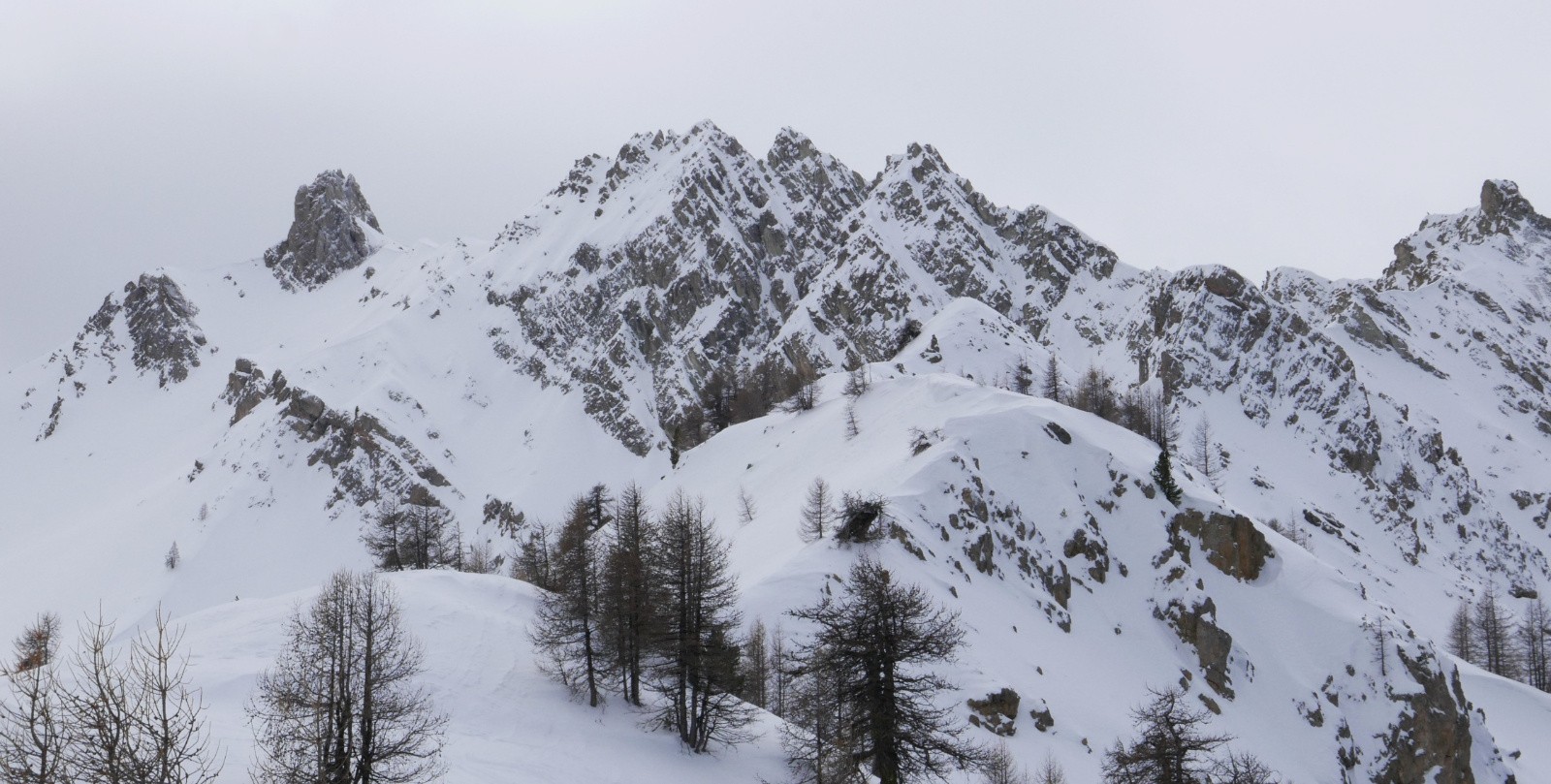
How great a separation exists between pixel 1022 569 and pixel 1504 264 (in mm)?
199766

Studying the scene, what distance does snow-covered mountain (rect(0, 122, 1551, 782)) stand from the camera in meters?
47.4

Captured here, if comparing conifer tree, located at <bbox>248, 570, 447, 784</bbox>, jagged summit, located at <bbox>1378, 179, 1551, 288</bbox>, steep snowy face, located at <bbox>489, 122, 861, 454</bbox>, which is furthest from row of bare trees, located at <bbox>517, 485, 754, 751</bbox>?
jagged summit, located at <bbox>1378, 179, 1551, 288</bbox>

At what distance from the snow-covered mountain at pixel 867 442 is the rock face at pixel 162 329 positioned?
0.87m

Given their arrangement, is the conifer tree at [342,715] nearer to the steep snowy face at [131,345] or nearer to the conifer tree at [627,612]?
Answer: the conifer tree at [627,612]

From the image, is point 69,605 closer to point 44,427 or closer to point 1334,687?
point 44,427

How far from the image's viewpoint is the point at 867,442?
6788 cm

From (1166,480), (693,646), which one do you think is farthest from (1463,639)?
(693,646)

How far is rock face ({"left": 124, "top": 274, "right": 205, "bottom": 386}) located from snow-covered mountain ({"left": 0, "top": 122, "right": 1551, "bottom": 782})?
87 cm

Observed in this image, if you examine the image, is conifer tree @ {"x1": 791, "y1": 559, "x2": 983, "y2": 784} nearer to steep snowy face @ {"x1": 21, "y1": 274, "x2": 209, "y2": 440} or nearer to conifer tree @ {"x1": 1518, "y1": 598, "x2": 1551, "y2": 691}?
conifer tree @ {"x1": 1518, "y1": 598, "x2": 1551, "y2": 691}

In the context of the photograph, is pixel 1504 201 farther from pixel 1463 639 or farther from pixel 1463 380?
Answer: pixel 1463 639

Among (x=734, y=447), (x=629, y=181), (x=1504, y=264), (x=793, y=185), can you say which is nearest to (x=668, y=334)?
(x=629, y=181)

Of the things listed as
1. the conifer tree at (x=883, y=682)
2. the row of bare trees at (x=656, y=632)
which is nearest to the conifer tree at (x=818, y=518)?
the row of bare trees at (x=656, y=632)

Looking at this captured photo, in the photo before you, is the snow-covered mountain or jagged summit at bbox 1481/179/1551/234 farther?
jagged summit at bbox 1481/179/1551/234

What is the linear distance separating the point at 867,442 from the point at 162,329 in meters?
165
